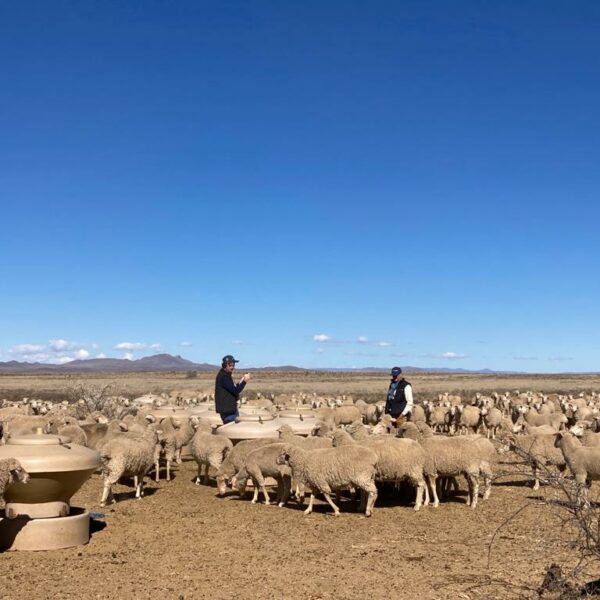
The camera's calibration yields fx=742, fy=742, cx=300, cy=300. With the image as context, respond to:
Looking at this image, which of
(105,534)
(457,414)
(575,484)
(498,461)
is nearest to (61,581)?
(105,534)

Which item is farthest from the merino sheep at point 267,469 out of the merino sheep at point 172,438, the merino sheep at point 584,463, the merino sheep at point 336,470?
the merino sheep at point 584,463

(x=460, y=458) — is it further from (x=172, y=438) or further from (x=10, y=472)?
(x=10, y=472)

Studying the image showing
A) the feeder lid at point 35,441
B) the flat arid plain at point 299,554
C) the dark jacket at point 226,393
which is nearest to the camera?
the flat arid plain at point 299,554

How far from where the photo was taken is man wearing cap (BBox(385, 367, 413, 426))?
15523mm

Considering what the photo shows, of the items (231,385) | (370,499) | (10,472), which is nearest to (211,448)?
(231,385)

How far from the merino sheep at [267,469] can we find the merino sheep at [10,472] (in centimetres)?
488

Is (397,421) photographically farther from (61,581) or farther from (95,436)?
(61,581)

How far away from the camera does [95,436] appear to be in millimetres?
16391

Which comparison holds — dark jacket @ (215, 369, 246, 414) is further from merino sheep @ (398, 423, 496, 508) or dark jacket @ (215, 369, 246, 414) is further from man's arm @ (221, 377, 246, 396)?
merino sheep @ (398, 423, 496, 508)

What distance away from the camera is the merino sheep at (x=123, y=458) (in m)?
12.6

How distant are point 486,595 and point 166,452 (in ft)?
32.6

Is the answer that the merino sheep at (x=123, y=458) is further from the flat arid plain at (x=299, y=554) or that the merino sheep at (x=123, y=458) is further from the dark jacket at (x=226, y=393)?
the dark jacket at (x=226, y=393)

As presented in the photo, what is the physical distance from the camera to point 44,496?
954 centimetres

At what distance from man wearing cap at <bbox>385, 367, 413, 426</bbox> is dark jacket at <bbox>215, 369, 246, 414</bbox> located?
322 centimetres
